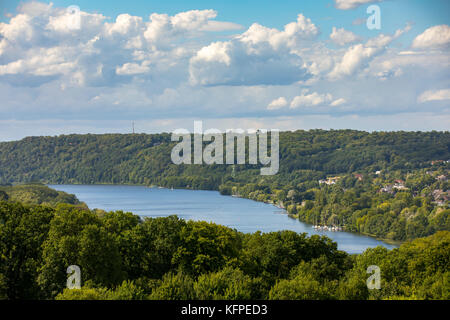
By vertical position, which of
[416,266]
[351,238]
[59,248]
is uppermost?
[59,248]

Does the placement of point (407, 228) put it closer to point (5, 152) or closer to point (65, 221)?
point (65, 221)

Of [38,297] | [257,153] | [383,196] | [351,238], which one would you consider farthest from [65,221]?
[257,153]

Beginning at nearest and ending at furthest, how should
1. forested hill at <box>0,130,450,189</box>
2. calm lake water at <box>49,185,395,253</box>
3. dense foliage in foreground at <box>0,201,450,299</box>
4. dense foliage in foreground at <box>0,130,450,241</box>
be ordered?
dense foliage in foreground at <box>0,201,450,299</box> < calm lake water at <box>49,185,395,253</box> < dense foliage in foreground at <box>0,130,450,241</box> < forested hill at <box>0,130,450,189</box>

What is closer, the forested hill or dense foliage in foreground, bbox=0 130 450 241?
dense foliage in foreground, bbox=0 130 450 241

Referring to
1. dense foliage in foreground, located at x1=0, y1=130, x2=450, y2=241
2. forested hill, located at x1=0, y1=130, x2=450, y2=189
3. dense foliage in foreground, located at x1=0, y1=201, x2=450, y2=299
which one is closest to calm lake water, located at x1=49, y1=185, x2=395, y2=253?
dense foliage in foreground, located at x1=0, y1=130, x2=450, y2=241

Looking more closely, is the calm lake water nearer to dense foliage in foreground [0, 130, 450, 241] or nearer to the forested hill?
dense foliage in foreground [0, 130, 450, 241]
